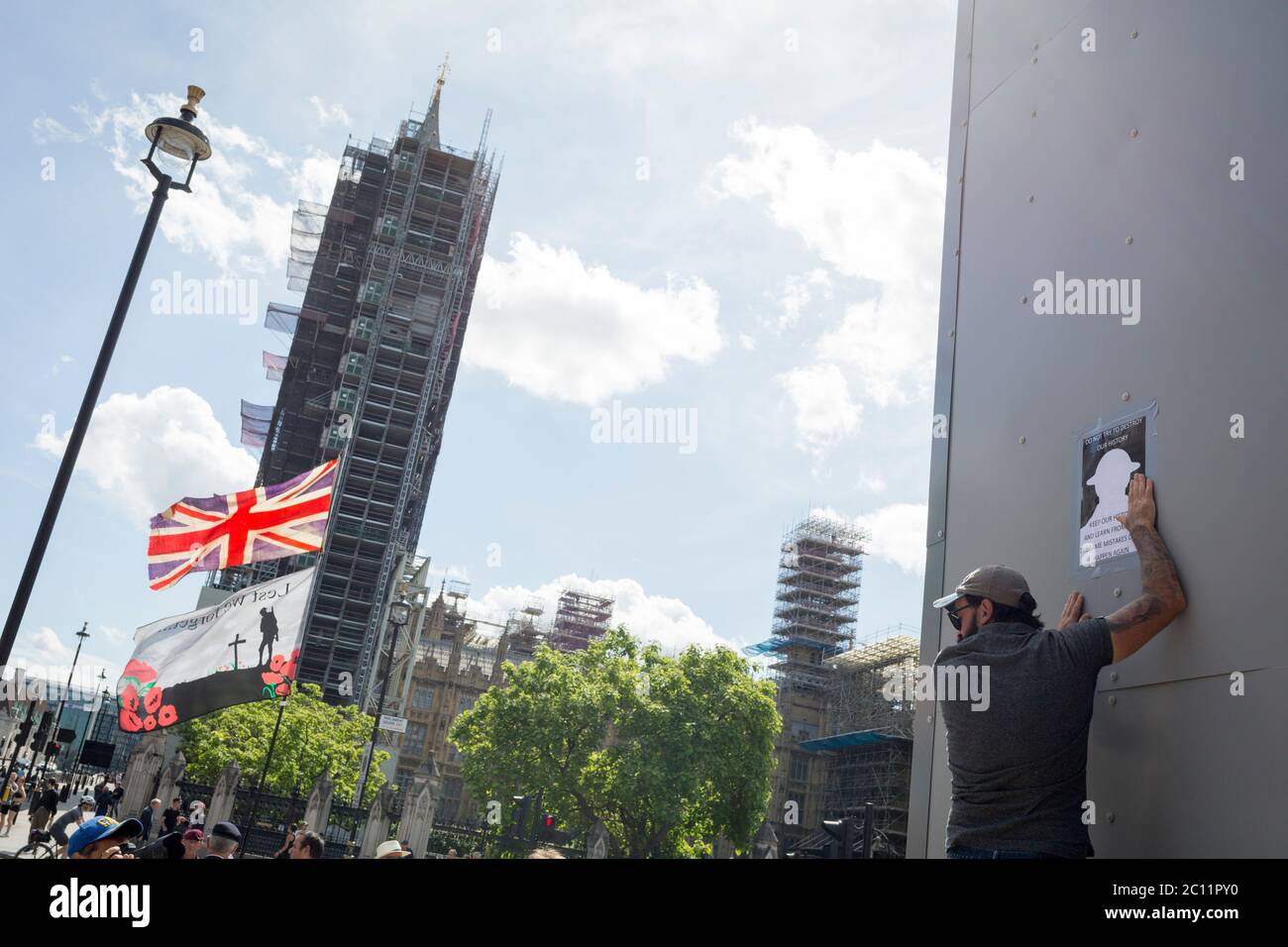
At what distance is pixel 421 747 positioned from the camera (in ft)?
276

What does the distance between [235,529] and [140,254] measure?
5.96 m

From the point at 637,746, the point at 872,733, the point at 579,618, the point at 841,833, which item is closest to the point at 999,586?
the point at 841,833

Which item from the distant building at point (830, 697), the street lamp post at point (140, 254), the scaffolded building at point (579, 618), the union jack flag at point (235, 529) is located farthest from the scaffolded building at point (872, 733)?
the street lamp post at point (140, 254)

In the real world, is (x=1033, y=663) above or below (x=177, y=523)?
below

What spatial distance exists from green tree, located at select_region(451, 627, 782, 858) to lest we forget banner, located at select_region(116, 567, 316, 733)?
3395 cm

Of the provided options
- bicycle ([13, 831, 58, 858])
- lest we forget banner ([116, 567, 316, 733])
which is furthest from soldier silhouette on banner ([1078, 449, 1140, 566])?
lest we forget banner ([116, 567, 316, 733])

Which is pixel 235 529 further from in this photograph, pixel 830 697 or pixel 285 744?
pixel 830 697

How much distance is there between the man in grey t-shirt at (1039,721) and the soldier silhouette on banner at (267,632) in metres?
11.5

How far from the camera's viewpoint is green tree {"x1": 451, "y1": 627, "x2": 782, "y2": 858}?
149 ft

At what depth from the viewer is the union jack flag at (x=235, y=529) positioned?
14.9 metres

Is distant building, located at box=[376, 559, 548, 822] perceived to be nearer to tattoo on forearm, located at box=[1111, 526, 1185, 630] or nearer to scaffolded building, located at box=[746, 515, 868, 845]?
scaffolded building, located at box=[746, 515, 868, 845]

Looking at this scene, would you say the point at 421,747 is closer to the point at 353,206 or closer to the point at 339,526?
the point at 339,526
